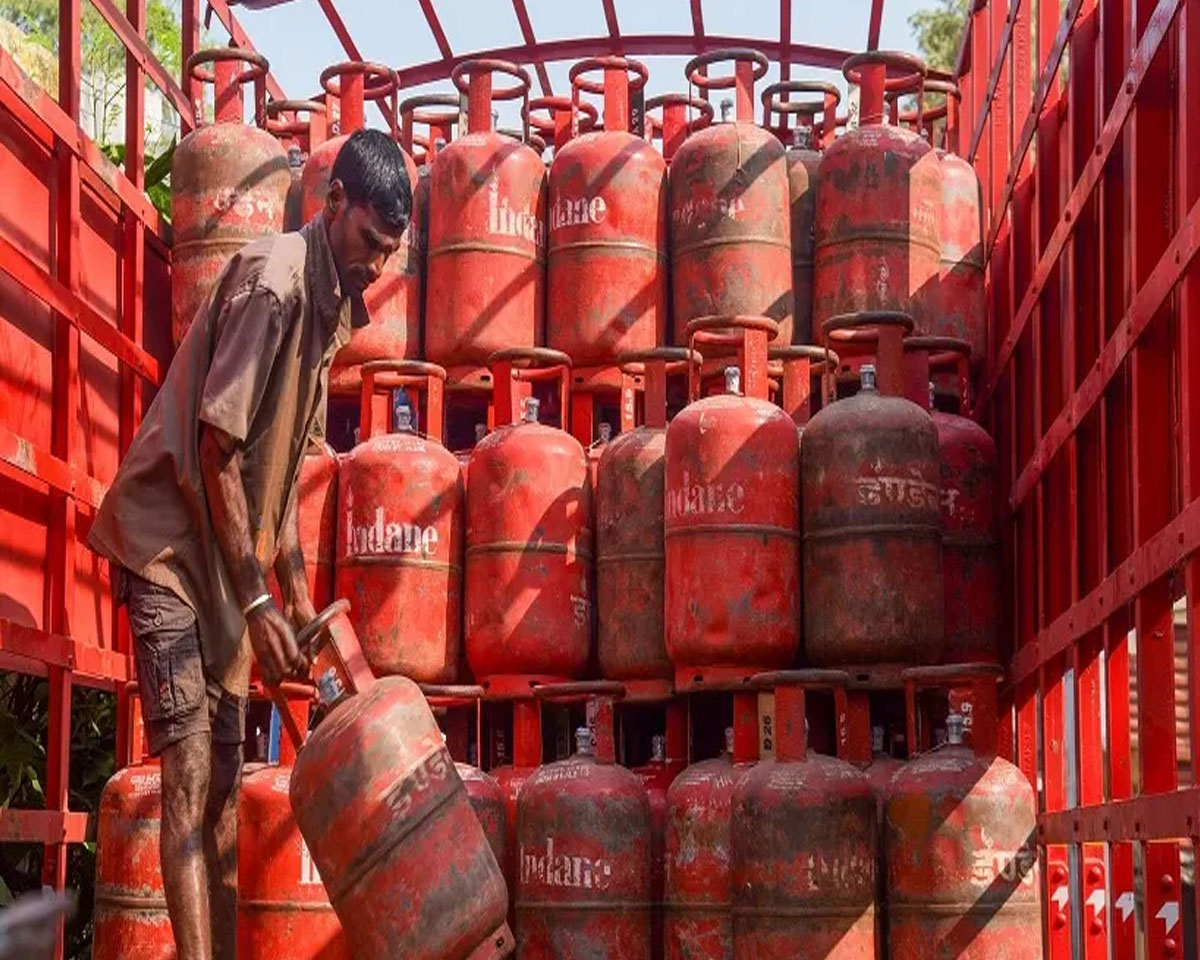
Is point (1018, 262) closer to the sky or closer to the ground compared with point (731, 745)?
closer to the sky

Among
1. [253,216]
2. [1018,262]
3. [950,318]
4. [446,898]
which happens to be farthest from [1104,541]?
[253,216]

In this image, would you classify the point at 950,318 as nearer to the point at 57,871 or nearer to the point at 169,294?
the point at 169,294

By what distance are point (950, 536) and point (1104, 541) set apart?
1.91m

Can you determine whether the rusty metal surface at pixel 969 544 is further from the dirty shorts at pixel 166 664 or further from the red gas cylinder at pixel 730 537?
the dirty shorts at pixel 166 664

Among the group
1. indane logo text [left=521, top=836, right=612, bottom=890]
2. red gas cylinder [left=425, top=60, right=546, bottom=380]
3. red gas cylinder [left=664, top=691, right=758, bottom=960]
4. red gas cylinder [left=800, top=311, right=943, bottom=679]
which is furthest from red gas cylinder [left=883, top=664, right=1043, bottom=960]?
red gas cylinder [left=425, top=60, right=546, bottom=380]

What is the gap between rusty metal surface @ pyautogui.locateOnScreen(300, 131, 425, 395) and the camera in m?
6.62

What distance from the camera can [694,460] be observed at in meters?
5.80

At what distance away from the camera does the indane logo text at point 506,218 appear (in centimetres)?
667

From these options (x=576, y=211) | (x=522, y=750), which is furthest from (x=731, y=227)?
(x=522, y=750)

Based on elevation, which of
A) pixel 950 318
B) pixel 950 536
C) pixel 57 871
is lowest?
pixel 57 871

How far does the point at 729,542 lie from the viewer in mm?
5746

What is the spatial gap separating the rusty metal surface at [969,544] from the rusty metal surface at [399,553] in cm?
155

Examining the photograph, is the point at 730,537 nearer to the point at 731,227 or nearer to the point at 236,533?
the point at 731,227

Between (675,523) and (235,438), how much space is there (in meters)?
2.24
